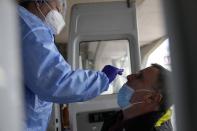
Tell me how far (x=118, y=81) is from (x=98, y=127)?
0.32 meters

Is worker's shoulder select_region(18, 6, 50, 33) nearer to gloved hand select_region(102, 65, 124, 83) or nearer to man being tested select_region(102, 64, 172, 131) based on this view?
gloved hand select_region(102, 65, 124, 83)

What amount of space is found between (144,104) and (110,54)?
0.86 metres

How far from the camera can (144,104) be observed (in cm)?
182

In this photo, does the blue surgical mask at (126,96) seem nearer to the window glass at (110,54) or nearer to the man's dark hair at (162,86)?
the man's dark hair at (162,86)

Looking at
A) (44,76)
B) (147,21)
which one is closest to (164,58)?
(44,76)

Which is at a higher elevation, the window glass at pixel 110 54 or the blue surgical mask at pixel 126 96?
the window glass at pixel 110 54

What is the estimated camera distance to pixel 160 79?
1.81 metres

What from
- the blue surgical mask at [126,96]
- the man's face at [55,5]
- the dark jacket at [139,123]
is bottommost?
the dark jacket at [139,123]

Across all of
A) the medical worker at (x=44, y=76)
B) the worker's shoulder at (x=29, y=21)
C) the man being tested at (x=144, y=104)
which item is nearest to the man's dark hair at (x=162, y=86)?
the man being tested at (x=144, y=104)

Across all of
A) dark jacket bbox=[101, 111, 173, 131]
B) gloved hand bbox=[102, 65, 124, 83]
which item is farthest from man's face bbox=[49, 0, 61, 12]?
dark jacket bbox=[101, 111, 173, 131]

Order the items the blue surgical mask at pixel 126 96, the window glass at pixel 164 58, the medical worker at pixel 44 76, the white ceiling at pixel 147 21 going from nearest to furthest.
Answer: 1. the window glass at pixel 164 58
2. the medical worker at pixel 44 76
3. the blue surgical mask at pixel 126 96
4. the white ceiling at pixel 147 21

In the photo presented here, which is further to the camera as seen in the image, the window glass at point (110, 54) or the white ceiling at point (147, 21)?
the white ceiling at point (147, 21)

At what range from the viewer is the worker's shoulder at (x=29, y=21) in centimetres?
A: 167

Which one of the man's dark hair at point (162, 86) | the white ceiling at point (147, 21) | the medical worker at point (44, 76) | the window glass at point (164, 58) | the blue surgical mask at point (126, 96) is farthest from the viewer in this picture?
the white ceiling at point (147, 21)
